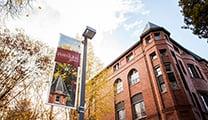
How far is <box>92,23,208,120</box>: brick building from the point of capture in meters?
16.5

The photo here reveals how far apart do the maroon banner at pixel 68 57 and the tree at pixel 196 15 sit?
8528mm

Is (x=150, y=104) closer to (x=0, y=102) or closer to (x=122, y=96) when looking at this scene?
(x=122, y=96)

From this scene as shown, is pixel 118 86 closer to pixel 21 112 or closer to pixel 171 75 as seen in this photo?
pixel 171 75

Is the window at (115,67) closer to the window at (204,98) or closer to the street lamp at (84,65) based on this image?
the window at (204,98)

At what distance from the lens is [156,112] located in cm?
1695

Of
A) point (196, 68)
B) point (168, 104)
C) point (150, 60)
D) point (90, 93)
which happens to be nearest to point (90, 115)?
point (90, 93)

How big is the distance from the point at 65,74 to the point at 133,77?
1795cm

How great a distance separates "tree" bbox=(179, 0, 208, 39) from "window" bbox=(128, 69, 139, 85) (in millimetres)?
10223

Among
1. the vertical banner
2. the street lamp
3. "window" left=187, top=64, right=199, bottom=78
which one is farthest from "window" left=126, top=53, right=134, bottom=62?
the vertical banner

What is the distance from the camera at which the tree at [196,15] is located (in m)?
10.6

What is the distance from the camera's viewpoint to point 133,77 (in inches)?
865

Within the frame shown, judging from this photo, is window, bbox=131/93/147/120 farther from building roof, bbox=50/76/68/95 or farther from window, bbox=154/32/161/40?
building roof, bbox=50/76/68/95

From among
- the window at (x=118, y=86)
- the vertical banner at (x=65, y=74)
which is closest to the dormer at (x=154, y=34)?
the window at (x=118, y=86)

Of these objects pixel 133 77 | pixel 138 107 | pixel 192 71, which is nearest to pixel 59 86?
pixel 138 107
